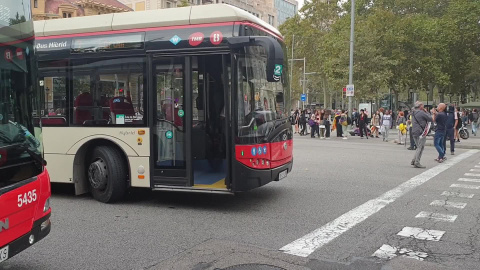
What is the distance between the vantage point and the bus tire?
7.12 m

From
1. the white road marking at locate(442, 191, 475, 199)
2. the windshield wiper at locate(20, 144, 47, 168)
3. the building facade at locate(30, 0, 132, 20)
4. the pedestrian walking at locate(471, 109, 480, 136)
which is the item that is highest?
the building facade at locate(30, 0, 132, 20)

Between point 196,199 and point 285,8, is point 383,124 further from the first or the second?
point 285,8

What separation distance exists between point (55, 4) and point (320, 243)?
58.7 metres

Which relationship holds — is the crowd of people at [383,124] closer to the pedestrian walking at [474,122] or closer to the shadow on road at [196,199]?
the pedestrian walking at [474,122]

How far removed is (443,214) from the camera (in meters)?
6.78

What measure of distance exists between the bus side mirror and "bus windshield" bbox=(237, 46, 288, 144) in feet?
0.45

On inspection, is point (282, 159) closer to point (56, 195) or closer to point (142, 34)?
point (142, 34)

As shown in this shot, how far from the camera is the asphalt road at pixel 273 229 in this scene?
15.2 ft

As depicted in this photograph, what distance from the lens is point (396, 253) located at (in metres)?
4.90

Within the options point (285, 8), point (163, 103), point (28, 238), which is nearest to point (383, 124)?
point (163, 103)

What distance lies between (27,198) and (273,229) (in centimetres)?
313

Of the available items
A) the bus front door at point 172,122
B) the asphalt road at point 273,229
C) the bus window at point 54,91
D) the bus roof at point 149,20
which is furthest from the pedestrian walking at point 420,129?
the bus window at point 54,91

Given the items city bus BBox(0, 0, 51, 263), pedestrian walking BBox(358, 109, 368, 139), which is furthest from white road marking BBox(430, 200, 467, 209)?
pedestrian walking BBox(358, 109, 368, 139)

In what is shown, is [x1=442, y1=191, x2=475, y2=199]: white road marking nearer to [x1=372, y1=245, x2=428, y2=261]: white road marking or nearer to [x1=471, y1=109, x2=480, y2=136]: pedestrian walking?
[x1=372, y1=245, x2=428, y2=261]: white road marking
